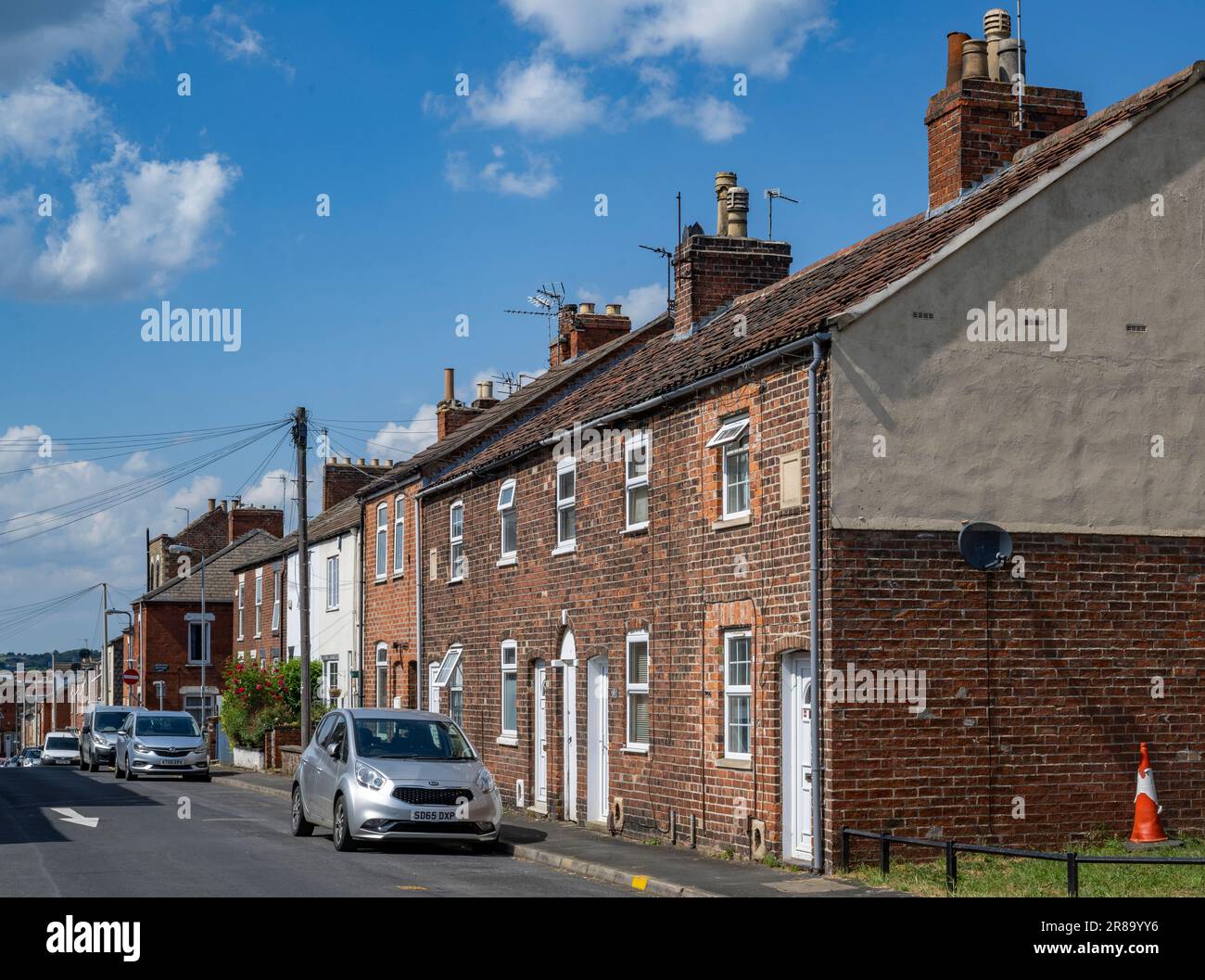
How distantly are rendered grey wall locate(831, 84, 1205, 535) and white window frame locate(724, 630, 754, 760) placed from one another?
2508mm

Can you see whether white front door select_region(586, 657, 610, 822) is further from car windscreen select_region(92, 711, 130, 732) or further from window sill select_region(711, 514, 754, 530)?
car windscreen select_region(92, 711, 130, 732)

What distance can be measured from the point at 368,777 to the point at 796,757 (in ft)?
16.4

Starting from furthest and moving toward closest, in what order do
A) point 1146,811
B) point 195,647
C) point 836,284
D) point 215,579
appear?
point 215,579 → point 195,647 → point 836,284 → point 1146,811

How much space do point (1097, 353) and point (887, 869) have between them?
6074 millimetres

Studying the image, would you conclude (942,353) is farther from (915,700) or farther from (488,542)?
(488,542)

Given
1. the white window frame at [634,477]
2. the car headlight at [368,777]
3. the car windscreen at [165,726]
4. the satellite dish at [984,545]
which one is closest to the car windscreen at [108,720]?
the car windscreen at [165,726]

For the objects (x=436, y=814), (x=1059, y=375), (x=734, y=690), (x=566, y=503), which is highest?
(x=1059, y=375)

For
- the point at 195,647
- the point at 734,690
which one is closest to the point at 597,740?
the point at 734,690

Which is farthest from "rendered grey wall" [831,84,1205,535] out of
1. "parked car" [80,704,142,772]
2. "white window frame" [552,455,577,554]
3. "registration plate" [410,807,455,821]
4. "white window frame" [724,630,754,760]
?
"parked car" [80,704,142,772]

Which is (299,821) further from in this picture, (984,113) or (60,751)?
(60,751)

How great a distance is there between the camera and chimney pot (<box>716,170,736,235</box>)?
84.7 feet

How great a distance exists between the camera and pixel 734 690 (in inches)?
691
